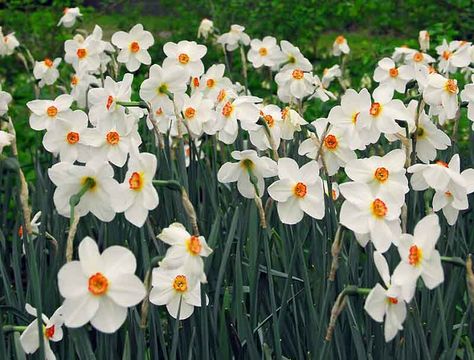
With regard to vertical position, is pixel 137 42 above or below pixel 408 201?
above

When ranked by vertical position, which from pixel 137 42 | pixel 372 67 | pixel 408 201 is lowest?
pixel 372 67

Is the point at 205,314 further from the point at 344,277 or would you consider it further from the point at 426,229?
the point at 426,229

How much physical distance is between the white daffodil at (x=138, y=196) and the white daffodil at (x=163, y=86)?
74cm

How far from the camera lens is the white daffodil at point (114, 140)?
5.72ft

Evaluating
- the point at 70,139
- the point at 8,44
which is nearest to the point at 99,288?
the point at 70,139

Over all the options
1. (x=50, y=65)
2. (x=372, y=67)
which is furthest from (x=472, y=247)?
(x=372, y=67)

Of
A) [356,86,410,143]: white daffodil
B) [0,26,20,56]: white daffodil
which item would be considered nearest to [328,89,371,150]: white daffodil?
[356,86,410,143]: white daffodil

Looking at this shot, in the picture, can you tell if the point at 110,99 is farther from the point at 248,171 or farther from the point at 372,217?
the point at 372,217

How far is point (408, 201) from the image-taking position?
86.6 inches

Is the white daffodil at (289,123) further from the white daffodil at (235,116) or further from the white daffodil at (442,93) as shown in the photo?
the white daffodil at (442,93)

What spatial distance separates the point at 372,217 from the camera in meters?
1.45

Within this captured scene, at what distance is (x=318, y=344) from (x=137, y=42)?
1.50 metres

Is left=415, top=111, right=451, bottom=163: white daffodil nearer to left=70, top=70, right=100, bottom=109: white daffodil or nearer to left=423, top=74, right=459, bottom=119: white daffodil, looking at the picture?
left=423, top=74, right=459, bottom=119: white daffodil

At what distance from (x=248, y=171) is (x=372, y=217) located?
17.5 inches
